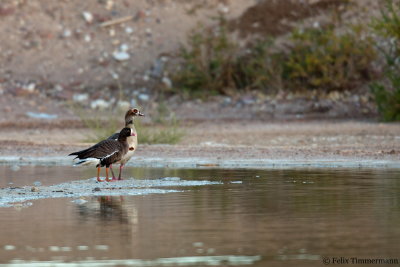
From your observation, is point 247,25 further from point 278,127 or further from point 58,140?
point 58,140

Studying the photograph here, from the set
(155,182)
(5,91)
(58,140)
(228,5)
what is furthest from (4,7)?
(155,182)

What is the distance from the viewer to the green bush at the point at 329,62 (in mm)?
25828

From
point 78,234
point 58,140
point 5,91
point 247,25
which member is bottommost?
point 78,234

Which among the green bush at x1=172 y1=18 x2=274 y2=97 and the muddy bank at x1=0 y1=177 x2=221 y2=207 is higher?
the green bush at x1=172 y1=18 x2=274 y2=97

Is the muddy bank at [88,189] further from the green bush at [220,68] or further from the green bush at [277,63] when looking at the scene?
the green bush at [220,68]

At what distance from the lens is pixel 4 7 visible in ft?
104

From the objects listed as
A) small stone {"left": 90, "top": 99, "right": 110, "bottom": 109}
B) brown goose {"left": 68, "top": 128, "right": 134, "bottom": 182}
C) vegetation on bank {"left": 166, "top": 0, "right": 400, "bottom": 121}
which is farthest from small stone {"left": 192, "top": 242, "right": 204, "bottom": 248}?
small stone {"left": 90, "top": 99, "right": 110, "bottom": 109}

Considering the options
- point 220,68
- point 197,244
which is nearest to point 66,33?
point 220,68

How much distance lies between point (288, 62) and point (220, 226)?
707 inches

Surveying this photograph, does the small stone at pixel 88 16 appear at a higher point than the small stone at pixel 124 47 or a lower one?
higher

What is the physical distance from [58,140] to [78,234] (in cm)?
1274

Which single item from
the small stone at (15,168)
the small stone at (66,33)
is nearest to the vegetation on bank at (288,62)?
the small stone at (66,33)

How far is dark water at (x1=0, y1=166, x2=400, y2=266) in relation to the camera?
736cm

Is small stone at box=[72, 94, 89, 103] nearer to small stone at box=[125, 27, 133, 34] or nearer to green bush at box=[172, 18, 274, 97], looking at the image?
green bush at box=[172, 18, 274, 97]
